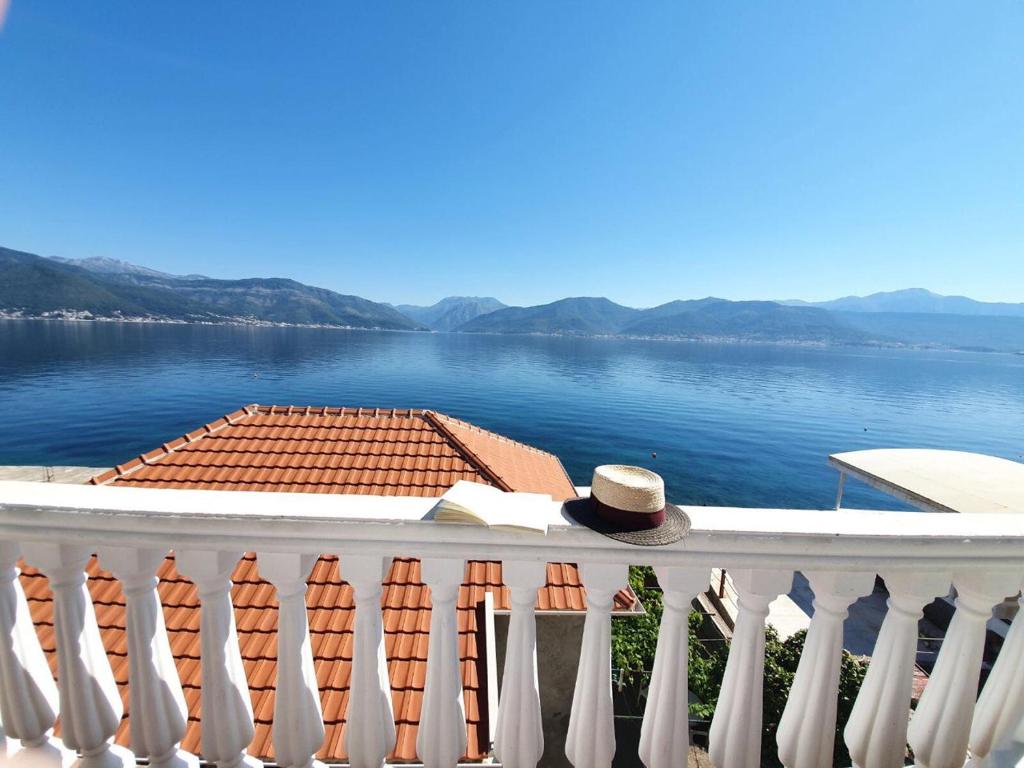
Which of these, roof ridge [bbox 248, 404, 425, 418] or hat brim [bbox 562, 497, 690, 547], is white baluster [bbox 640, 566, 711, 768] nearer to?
hat brim [bbox 562, 497, 690, 547]

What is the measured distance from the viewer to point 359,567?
4.41 feet

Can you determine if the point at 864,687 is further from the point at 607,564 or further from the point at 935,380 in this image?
the point at 935,380

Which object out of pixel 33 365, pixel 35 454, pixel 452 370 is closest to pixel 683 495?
pixel 35 454

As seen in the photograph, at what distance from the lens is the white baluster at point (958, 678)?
132 centimetres

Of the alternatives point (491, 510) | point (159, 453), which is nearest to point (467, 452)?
point (159, 453)

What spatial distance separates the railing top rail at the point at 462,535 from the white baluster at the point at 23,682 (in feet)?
0.75

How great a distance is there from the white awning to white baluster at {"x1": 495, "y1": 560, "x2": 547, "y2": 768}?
249 inches

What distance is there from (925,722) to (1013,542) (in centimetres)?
74

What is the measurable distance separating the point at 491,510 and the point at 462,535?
0.11 metres

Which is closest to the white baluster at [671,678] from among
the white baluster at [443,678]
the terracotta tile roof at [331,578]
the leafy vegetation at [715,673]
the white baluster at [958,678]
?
the white baluster at [443,678]

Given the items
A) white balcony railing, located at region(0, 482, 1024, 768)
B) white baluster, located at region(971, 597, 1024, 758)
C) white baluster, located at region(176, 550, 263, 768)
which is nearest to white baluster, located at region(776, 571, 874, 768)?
white balcony railing, located at region(0, 482, 1024, 768)

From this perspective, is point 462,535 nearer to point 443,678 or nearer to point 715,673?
point 443,678

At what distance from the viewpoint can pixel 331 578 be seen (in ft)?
17.7

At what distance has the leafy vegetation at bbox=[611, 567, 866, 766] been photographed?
7004mm
